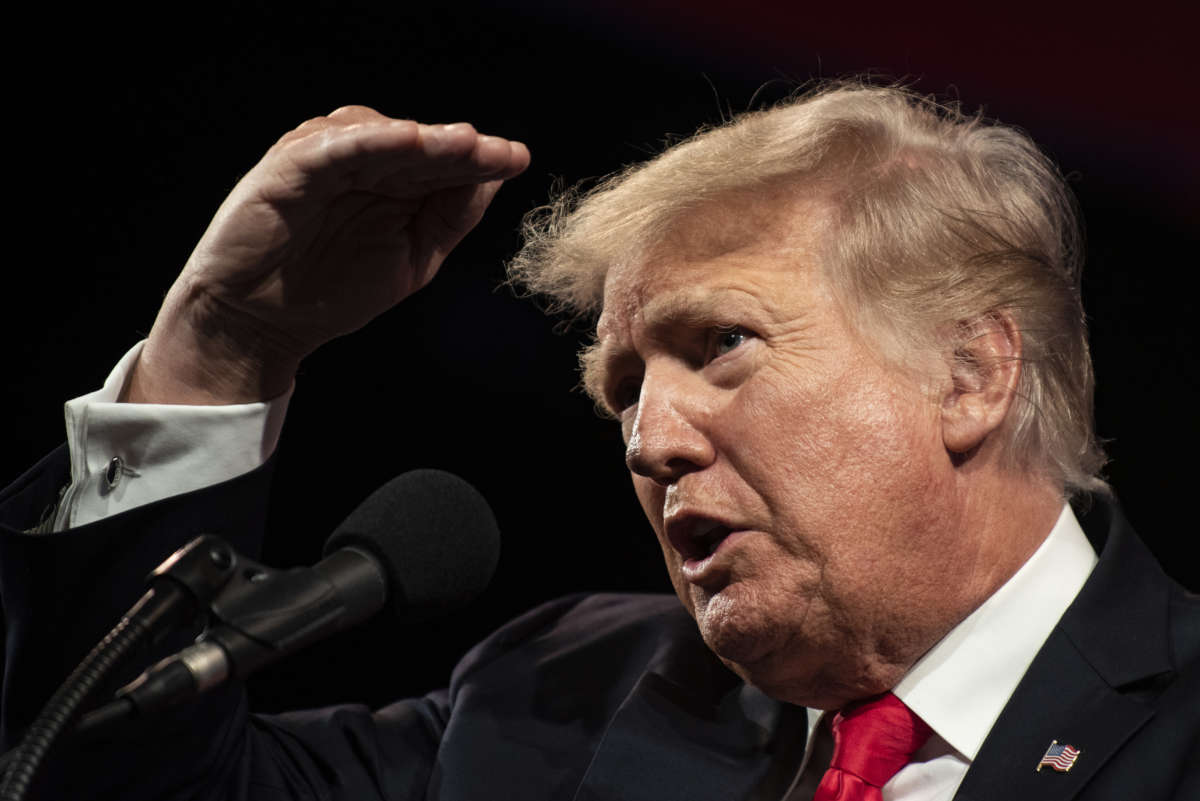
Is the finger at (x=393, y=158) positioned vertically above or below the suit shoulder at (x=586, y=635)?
above

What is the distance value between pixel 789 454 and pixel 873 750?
443mm

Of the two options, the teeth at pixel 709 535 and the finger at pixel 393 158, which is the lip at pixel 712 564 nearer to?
the teeth at pixel 709 535

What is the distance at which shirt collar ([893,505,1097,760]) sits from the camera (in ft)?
5.77

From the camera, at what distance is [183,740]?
1.80 metres

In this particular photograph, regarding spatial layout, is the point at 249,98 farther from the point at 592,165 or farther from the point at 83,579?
the point at 83,579

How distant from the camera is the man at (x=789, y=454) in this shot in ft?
5.59

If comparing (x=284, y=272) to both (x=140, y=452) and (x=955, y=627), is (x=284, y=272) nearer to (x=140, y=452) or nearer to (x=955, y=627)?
(x=140, y=452)

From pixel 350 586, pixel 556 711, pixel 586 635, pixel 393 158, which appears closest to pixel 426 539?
pixel 350 586

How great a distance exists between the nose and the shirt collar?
0.44m

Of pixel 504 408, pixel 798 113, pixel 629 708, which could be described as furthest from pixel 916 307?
pixel 504 408

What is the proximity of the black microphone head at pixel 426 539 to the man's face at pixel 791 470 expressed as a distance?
368mm

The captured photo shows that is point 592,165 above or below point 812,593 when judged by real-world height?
above

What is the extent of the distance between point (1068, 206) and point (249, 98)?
5.87 feet

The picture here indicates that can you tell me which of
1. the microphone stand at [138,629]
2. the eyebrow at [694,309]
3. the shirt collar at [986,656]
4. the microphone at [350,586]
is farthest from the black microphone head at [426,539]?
the shirt collar at [986,656]
